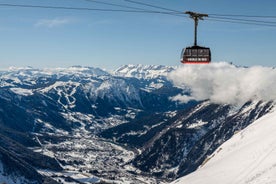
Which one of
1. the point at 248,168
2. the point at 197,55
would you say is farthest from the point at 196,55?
the point at 248,168

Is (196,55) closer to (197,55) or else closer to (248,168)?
(197,55)

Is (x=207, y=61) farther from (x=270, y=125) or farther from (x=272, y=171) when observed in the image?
(x=270, y=125)

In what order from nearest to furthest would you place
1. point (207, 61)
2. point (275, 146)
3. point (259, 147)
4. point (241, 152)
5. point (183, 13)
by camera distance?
point (183, 13) < point (207, 61) < point (275, 146) < point (259, 147) < point (241, 152)

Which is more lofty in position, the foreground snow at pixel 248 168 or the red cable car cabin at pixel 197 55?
the red cable car cabin at pixel 197 55

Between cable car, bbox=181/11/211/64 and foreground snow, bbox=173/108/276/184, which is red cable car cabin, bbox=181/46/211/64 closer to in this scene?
cable car, bbox=181/11/211/64

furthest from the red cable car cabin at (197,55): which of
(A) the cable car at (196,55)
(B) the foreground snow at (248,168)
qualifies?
(B) the foreground snow at (248,168)

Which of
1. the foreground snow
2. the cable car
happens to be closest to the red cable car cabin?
the cable car

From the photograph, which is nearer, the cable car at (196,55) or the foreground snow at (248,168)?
the cable car at (196,55)

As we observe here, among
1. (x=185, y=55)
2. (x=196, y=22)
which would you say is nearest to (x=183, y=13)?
(x=196, y=22)

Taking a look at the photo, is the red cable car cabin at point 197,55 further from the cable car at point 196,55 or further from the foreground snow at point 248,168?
the foreground snow at point 248,168
